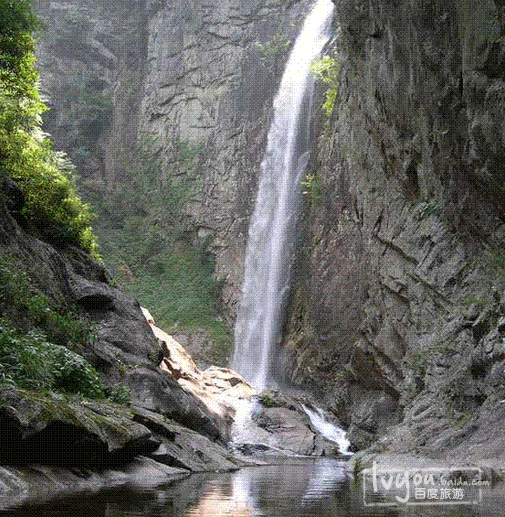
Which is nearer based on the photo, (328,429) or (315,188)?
(328,429)

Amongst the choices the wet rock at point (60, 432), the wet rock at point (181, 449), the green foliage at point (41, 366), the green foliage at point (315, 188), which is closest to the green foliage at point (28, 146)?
the green foliage at point (41, 366)

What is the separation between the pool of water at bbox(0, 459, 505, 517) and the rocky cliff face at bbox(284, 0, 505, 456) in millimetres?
3155

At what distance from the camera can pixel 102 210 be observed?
4212cm

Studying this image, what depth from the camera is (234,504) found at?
633cm

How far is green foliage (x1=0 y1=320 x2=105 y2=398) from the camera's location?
27.4 ft

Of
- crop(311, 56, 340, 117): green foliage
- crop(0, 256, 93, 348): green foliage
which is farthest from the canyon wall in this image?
crop(0, 256, 93, 348): green foliage

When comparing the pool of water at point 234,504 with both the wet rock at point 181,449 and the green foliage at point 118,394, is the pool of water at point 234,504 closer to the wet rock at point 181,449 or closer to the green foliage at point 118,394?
the wet rock at point 181,449

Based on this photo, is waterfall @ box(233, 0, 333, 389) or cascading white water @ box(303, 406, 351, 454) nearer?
cascading white water @ box(303, 406, 351, 454)

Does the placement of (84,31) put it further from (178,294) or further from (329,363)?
(329,363)

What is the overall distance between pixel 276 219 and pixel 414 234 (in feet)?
49.9

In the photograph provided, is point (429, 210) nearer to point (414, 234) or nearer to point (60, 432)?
point (414, 234)

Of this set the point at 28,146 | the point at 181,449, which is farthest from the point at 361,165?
the point at 181,449

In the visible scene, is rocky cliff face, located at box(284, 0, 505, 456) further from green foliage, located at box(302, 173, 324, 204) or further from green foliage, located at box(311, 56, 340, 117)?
green foliage, located at box(311, 56, 340, 117)

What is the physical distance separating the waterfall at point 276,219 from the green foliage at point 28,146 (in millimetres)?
13848
